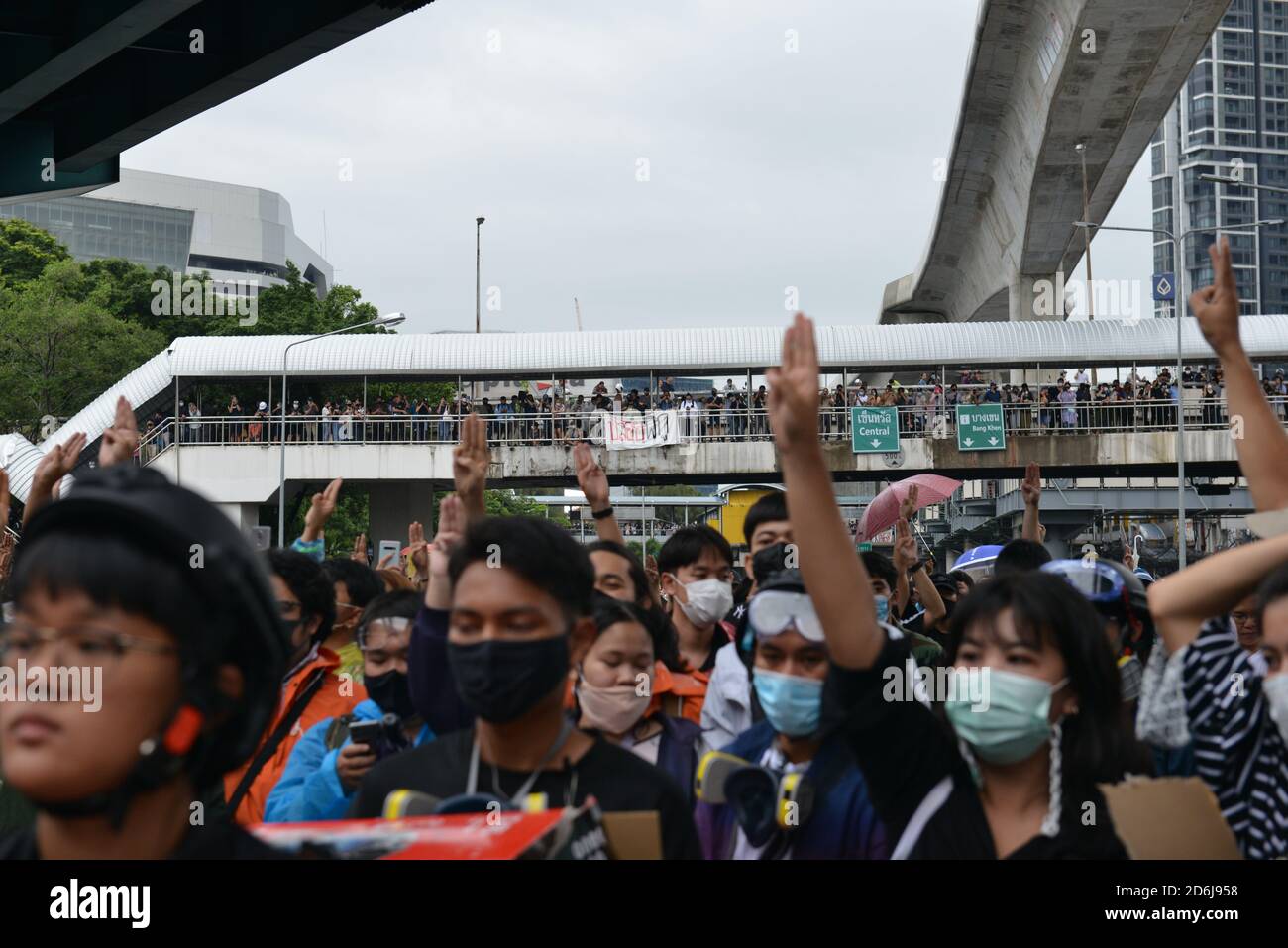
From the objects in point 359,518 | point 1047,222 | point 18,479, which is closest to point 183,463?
point 18,479

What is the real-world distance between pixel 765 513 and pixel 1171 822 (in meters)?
3.29

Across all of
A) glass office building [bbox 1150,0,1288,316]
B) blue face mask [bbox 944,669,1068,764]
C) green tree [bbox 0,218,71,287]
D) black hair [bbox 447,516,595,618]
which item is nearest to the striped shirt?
blue face mask [bbox 944,669,1068,764]

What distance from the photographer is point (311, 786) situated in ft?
14.3

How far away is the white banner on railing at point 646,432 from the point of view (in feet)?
127

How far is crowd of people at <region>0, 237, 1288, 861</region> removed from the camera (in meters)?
2.00

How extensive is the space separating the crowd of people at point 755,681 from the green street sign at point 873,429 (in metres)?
33.1

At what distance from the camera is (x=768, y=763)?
3.53 m

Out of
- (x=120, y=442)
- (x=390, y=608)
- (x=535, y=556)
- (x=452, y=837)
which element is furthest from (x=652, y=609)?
(x=452, y=837)

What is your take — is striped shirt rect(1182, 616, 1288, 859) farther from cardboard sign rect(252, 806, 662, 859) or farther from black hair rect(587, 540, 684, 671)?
black hair rect(587, 540, 684, 671)

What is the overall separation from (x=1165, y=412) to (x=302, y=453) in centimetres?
2375

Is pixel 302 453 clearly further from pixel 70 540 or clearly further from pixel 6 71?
pixel 70 540

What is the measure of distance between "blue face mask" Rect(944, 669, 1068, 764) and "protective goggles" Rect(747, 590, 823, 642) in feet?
1.41

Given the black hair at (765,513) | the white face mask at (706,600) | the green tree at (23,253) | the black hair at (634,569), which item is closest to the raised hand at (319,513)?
the black hair at (634,569)

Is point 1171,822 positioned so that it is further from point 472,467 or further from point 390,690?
point 390,690
